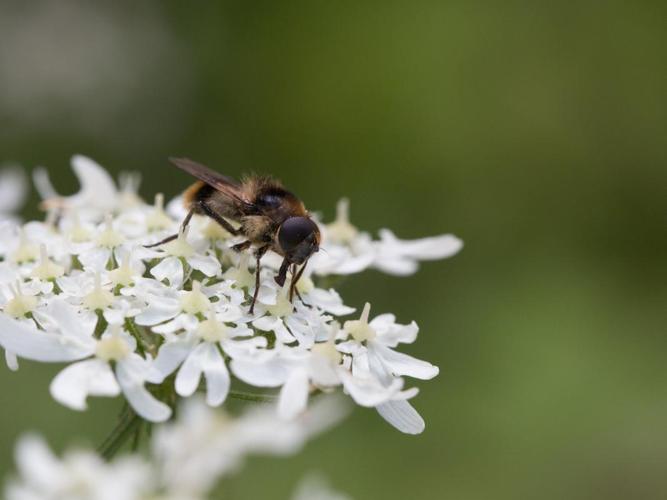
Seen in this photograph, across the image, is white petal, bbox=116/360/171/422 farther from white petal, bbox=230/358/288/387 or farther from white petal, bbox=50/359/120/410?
white petal, bbox=230/358/288/387

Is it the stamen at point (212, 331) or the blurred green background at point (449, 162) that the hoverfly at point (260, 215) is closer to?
the stamen at point (212, 331)

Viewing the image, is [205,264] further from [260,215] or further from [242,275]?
[260,215]

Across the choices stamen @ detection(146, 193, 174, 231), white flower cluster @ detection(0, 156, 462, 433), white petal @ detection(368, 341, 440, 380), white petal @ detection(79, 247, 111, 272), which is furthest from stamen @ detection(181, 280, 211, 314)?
stamen @ detection(146, 193, 174, 231)

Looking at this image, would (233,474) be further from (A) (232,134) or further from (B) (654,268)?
(A) (232,134)

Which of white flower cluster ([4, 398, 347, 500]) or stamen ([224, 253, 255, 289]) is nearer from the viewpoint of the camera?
white flower cluster ([4, 398, 347, 500])

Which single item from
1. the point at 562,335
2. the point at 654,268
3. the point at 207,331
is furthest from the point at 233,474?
the point at 654,268

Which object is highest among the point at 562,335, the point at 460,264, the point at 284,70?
the point at 284,70
